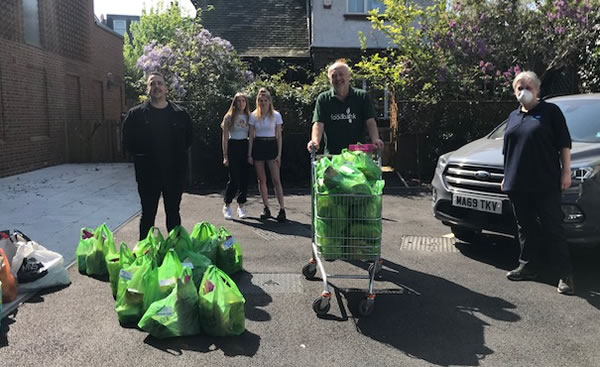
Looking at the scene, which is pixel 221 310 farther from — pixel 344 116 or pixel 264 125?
pixel 264 125

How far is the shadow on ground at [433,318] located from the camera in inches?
138

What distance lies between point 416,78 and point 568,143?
7704 mm

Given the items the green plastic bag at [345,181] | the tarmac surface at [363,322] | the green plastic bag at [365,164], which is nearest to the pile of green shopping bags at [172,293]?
the tarmac surface at [363,322]

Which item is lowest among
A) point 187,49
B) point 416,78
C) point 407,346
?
point 407,346

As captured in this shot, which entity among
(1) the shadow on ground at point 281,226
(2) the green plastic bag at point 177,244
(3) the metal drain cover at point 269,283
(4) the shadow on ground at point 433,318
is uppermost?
(2) the green plastic bag at point 177,244

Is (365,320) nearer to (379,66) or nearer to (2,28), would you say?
(379,66)

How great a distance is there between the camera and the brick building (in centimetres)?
1206

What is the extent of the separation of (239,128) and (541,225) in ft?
14.4

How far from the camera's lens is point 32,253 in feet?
15.3

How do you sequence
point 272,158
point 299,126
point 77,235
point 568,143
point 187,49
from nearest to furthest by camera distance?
point 568,143, point 77,235, point 272,158, point 299,126, point 187,49

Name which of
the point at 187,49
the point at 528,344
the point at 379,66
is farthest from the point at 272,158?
the point at 187,49

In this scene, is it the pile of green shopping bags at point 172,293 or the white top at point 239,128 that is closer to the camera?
the pile of green shopping bags at point 172,293

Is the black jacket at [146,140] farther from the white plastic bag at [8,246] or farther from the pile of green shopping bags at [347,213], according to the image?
the pile of green shopping bags at [347,213]

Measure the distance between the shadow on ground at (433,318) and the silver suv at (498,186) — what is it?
0.88m
